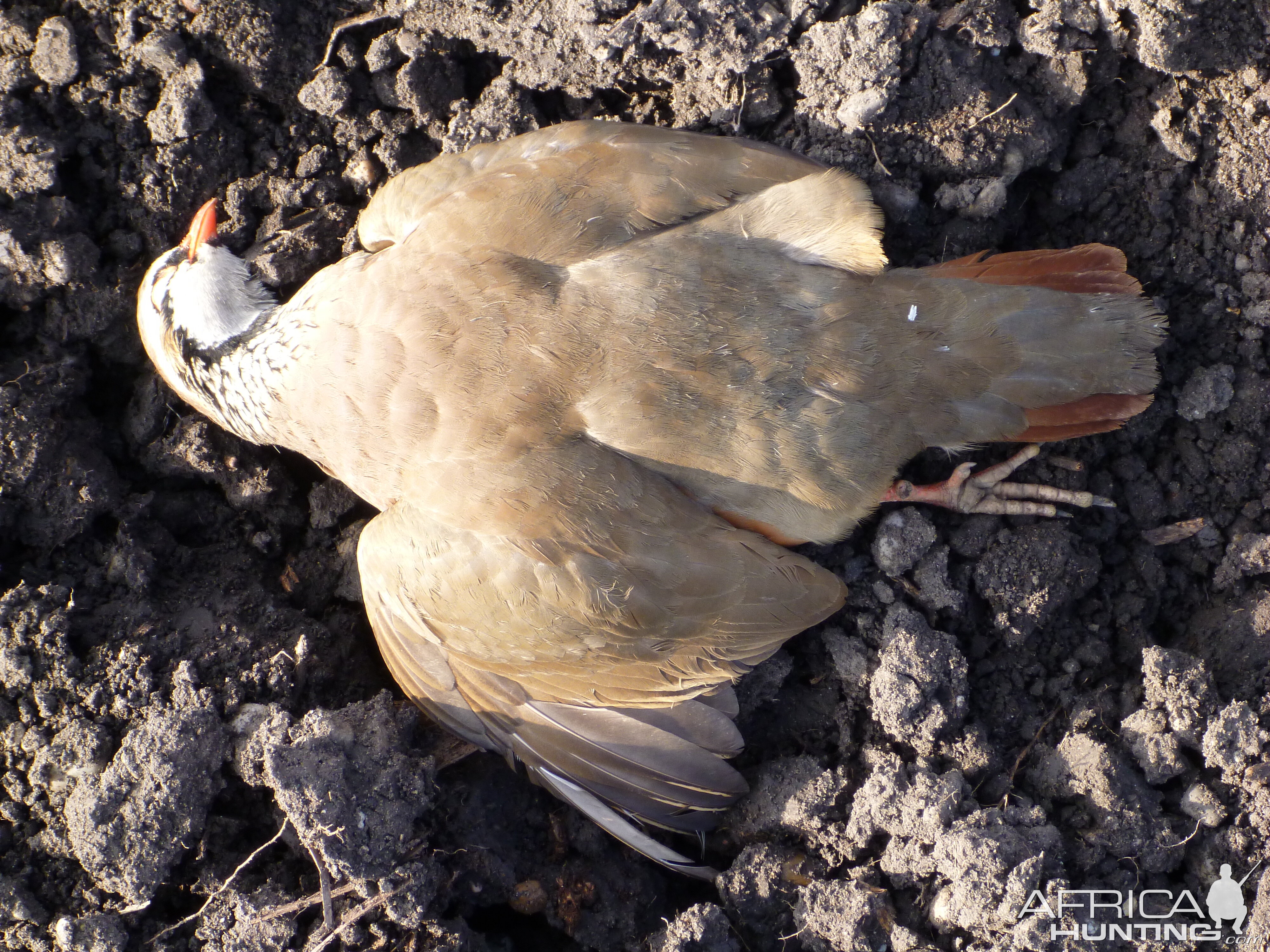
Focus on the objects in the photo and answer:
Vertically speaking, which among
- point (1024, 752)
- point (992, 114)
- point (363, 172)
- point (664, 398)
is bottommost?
point (1024, 752)

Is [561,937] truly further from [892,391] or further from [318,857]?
[892,391]

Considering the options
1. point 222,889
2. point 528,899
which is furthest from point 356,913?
point 528,899

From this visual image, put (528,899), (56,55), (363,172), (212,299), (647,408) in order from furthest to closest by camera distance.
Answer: (363,172) < (56,55) < (212,299) < (528,899) < (647,408)

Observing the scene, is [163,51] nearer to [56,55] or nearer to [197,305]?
[56,55]

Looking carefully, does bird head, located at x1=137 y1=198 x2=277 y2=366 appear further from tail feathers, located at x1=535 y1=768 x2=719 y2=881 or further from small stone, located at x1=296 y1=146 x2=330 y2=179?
tail feathers, located at x1=535 y1=768 x2=719 y2=881

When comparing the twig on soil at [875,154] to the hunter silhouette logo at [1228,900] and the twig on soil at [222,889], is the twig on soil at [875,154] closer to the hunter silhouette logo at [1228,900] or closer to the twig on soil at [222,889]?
the hunter silhouette logo at [1228,900]

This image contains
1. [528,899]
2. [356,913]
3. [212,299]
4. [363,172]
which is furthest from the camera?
[363,172]

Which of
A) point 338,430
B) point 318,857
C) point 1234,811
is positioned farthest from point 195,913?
point 1234,811
